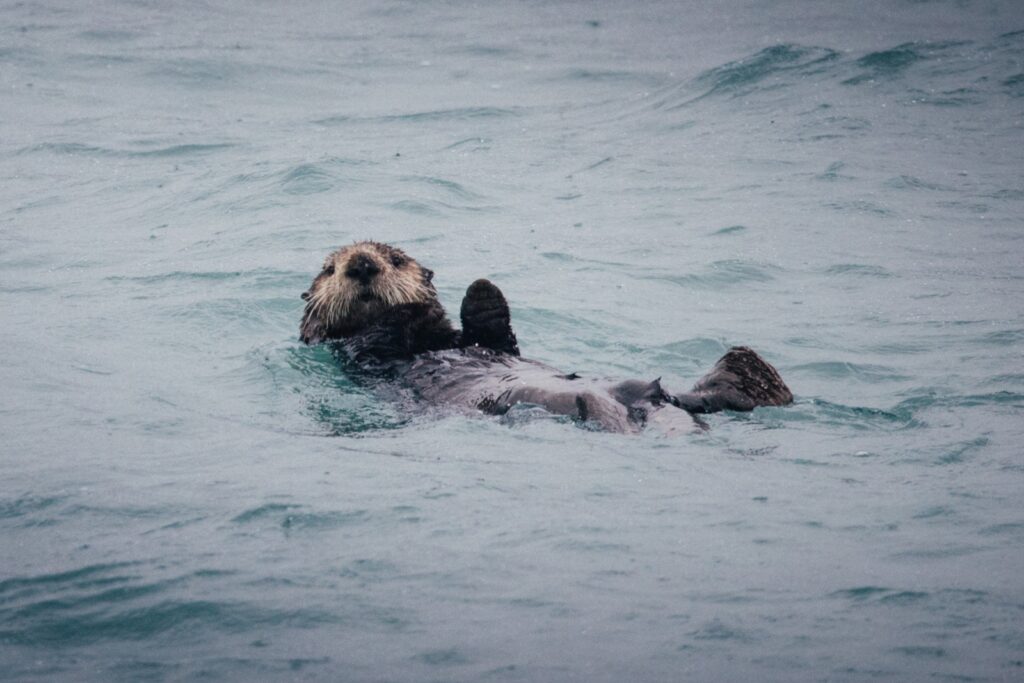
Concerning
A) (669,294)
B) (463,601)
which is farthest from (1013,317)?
(463,601)

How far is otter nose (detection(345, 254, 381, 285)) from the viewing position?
7.04 m

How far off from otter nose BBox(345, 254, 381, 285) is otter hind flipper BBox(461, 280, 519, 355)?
2.13 ft

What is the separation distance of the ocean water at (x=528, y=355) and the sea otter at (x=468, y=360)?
20cm

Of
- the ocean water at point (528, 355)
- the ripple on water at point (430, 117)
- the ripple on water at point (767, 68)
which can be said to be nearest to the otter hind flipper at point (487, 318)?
the ocean water at point (528, 355)

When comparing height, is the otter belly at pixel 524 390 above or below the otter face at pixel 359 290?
below

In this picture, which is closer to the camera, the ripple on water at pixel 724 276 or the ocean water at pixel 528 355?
the ocean water at pixel 528 355

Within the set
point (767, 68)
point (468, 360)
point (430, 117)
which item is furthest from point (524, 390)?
point (767, 68)

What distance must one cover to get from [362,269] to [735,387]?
7.92 feet

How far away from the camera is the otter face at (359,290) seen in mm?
7113

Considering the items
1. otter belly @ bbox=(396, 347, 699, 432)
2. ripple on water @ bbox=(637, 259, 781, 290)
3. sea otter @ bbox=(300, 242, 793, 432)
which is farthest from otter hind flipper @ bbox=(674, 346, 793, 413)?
ripple on water @ bbox=(637, 259, 781, 290)

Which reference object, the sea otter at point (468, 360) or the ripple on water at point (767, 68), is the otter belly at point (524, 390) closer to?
the sea otter at point (468, 360)

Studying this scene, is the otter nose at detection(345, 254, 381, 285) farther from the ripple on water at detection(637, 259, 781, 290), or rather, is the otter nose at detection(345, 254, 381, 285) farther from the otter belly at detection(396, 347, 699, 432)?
the ripple on water at detection(637, 259, 781, 290)

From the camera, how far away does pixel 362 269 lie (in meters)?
7.07

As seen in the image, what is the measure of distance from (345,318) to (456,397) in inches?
51.0
